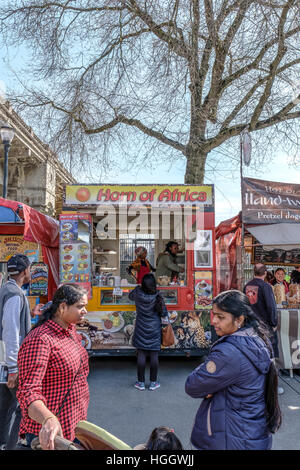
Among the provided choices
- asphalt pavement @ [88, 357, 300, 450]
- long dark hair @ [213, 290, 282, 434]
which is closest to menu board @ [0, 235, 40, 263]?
asphalt pavement @ [88, 357, 300, 450]

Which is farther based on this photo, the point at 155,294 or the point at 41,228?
the point at 41,228

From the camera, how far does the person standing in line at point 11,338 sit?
2.94 meters

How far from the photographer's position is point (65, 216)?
240 inches

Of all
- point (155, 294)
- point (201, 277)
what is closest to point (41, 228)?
point (155, 294)

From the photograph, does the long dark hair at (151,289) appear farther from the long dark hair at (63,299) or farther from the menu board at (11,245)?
the long dark hair at (63,299)

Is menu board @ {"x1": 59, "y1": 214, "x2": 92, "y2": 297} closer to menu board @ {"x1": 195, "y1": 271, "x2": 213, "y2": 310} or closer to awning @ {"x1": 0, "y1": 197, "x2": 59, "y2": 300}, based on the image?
awning @ {"x1": 0, "y1": 197, "x2": 59, "y2": 300}

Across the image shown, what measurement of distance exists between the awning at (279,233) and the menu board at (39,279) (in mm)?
4046

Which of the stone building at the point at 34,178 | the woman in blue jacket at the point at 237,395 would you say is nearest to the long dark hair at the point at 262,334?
the woman in blue jacket at the point at 237,395

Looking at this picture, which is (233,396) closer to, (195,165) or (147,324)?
(147,324)

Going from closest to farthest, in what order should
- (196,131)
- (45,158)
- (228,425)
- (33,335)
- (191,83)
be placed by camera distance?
(228,425)
(33,335)
(191,83)
(196,131)
(45,158)

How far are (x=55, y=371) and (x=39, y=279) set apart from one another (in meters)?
4.96

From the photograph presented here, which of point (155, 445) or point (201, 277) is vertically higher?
point (201, 277)

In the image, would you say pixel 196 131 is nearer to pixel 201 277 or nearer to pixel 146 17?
pixel 146 17

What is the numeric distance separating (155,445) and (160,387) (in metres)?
4.18
